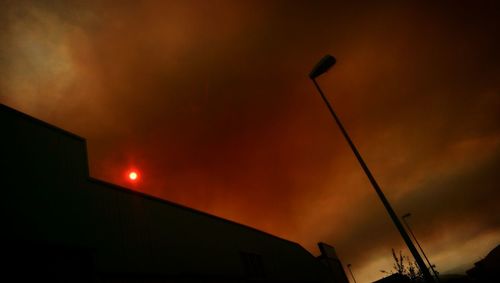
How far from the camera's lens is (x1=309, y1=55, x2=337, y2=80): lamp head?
1265 cm

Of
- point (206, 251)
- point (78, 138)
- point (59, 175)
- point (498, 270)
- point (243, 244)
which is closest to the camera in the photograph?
point (59, 175)

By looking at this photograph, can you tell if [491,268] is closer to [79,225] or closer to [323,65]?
[323,65]

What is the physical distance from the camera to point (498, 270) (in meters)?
29.7

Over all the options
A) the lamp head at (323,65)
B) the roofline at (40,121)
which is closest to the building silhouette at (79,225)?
the roofline at (40,121)

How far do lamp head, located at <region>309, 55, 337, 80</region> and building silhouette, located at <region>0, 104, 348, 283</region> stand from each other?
11.4 metres

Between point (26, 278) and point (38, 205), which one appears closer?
point (26, 278)

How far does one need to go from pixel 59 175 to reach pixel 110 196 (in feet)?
8.36

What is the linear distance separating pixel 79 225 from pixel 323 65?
12658 mm

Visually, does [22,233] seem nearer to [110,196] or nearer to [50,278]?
[50,278]

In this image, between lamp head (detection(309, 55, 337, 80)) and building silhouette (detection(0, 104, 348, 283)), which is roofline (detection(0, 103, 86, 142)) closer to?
building silhouette (detection(0, 104, 348, 283))

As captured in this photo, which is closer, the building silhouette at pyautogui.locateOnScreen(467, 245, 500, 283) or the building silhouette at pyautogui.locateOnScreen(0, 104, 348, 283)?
the building silhouette at pyautogui.locateOnScreen(0, 104, 348, 283)

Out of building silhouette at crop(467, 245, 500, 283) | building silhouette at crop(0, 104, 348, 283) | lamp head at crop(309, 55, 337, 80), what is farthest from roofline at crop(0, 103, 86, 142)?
building silhouette at crop(467, 245, 500, 283)

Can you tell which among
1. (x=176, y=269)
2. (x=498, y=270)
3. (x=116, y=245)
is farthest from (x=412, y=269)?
(x=116, y=245)

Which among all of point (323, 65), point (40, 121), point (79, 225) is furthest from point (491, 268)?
point (40, 121)
